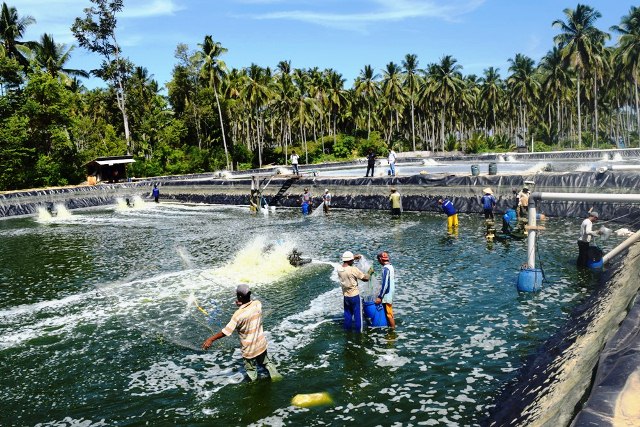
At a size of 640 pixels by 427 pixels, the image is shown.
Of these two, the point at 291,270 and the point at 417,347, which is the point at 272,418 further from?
the point at 291,270

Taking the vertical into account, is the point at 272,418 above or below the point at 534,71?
below

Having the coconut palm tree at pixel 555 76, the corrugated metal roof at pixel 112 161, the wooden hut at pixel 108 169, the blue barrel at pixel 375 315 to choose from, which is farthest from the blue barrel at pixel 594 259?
the coconut palm tree at pixel 555 76

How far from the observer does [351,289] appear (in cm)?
1071

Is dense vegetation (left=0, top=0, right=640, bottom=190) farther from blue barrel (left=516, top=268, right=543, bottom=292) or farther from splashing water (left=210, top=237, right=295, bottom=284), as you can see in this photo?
blue barrel (left=516, top=268, right=543, bottom=292)

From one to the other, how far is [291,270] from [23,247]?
17810 millimetres

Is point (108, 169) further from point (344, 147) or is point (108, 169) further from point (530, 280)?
point (530, 280)

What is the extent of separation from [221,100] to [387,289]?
70990 millimetres

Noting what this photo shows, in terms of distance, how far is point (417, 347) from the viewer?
10.2 m

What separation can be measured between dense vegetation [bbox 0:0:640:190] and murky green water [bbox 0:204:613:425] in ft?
131

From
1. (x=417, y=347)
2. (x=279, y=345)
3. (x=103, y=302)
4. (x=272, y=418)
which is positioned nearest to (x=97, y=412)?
(x=272, y=418)

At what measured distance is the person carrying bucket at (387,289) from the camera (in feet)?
35.3

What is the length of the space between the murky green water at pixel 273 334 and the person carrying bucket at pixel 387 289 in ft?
1.38

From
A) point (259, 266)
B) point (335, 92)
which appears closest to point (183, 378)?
point (259, 266)

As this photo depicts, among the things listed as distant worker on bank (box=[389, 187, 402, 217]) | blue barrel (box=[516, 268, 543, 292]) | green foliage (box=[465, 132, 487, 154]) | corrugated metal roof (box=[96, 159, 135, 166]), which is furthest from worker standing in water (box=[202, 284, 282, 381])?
green foliage (box=[465, 132, 487, 154])
